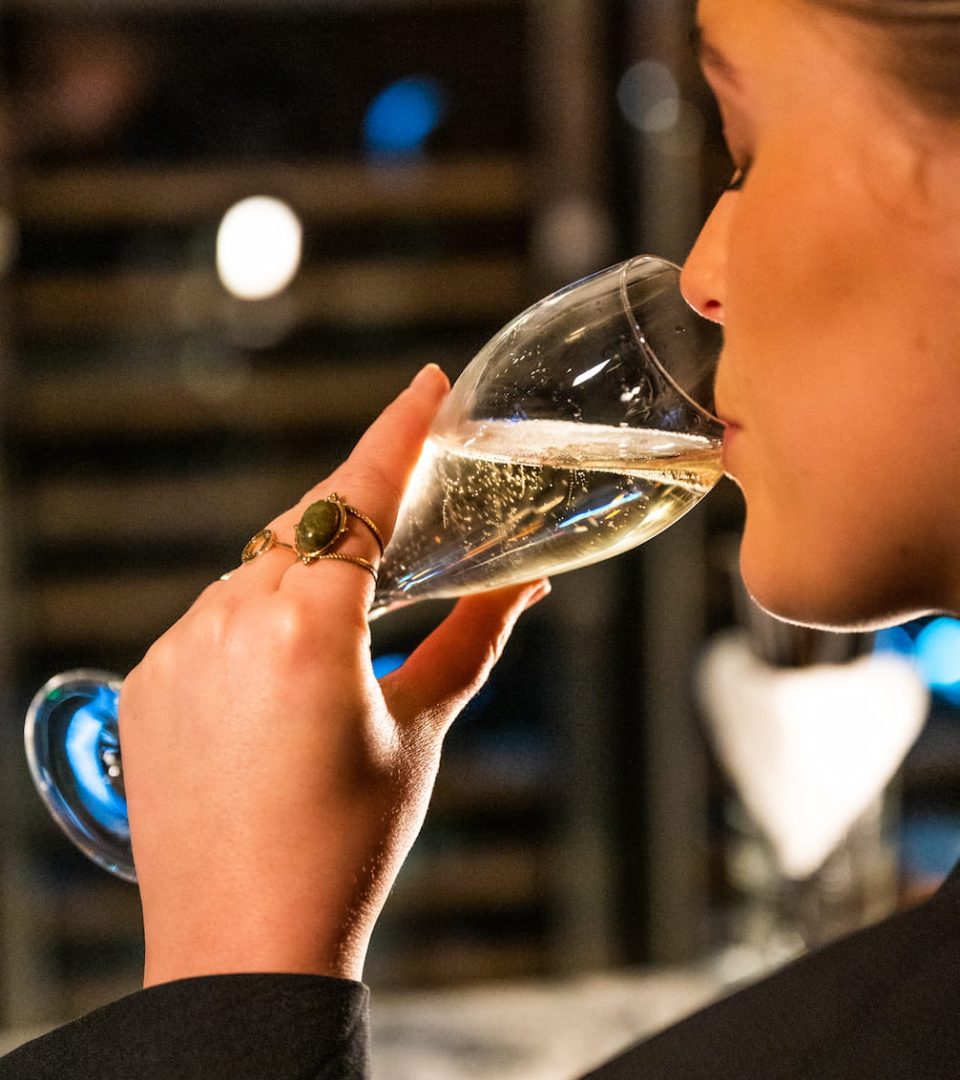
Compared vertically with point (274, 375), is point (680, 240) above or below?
above

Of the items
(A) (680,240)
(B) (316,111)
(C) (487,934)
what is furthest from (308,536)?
(C) (487,934)

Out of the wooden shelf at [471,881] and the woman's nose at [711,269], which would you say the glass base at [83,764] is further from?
the wooden shelf at [471,881]

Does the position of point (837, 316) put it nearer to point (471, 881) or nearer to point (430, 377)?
point (430, 377)

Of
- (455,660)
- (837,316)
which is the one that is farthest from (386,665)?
(837,316)

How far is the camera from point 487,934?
290 centimetres

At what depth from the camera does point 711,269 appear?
519 millimetres

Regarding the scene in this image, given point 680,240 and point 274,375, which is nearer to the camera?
point 680,240

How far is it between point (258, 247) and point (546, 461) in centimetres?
222

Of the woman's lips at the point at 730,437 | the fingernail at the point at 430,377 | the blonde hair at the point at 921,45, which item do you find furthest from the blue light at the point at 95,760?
the blonde hair at the point at 921,45

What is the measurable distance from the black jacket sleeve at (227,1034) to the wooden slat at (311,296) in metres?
2.35

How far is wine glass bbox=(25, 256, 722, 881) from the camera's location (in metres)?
0.60

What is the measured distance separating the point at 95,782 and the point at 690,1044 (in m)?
0.32

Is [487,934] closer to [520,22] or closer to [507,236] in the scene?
[507,236]

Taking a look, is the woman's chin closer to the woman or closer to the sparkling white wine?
the woman
